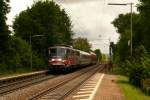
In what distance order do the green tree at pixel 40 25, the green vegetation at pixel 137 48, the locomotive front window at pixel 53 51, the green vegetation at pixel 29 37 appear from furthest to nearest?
the green tree at pixel 40 25 < the green vegetation at pixel 29 37 < the locomotive front window at pixel 53 51 < the green vegetation at pixel 137 48

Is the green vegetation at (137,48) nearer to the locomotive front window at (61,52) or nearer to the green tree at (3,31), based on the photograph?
the locomotive front window at (61,52)

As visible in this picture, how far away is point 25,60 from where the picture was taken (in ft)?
243

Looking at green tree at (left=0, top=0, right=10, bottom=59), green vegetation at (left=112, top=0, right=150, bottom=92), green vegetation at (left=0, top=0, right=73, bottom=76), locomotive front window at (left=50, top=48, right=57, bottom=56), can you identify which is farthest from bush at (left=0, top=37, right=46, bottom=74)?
green vegetation at (left=112, top=0, right=150, bottom=92)

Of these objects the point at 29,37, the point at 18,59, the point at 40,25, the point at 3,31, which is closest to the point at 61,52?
the point at 3,31

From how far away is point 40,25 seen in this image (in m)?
88.4

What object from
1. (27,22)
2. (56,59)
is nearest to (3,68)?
(56,59)

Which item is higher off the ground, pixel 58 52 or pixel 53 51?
pixel 53 51

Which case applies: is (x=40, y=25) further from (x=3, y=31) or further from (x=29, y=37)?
(x=3, y=31)

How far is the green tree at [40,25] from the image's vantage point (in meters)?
86.6

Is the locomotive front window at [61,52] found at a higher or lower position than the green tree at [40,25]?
lower

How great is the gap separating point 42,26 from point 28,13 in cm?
656

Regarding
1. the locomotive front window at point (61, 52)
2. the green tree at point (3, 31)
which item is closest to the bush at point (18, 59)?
the green tree at point (3, 31)

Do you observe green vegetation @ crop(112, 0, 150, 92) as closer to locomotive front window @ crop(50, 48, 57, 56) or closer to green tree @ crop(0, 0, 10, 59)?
locomotive front window @ crop(50, 48, 57, 56)

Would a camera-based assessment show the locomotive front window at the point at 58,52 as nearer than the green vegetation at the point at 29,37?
Yes
